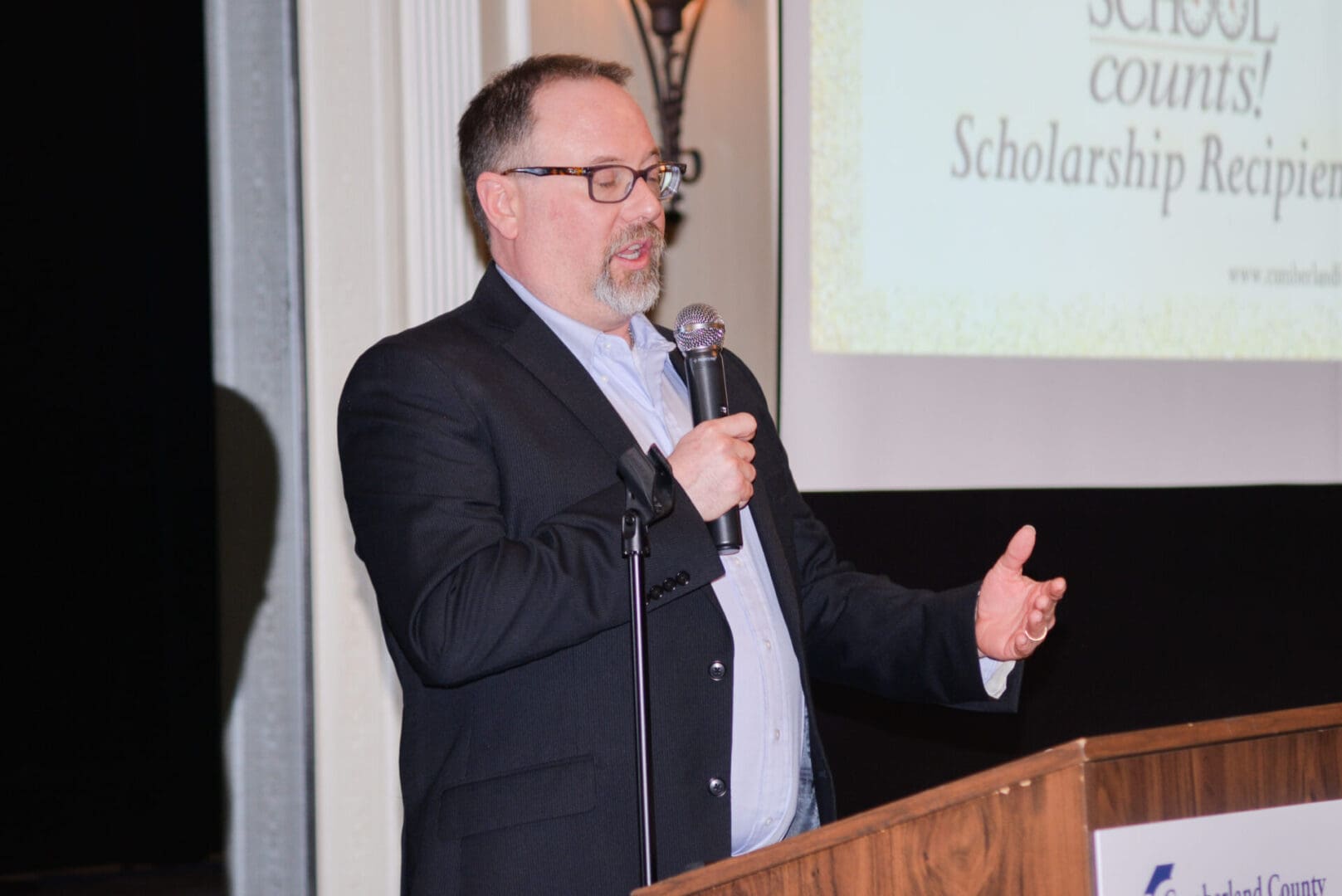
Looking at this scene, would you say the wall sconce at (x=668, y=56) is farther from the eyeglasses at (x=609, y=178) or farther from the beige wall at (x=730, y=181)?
the eyeglasses at (x=609, y=178)

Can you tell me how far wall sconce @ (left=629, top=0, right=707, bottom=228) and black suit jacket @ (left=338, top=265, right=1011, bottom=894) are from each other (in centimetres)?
137

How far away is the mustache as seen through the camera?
1.79 m

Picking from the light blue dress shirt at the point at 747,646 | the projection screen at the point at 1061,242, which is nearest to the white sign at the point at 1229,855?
the light blue dress shirt at the point at 747,646

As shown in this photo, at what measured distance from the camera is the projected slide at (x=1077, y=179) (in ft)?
10.1

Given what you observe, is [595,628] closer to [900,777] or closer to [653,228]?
[653,228]

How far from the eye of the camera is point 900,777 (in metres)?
3.15

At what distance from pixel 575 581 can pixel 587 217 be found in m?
0.56

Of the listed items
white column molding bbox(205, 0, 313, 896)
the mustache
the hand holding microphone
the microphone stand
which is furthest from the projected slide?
the microphone stand

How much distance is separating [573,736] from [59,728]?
3.52 feet

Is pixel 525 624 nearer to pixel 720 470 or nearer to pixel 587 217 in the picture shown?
pixel 720 470

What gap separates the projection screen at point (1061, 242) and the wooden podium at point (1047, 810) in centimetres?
194

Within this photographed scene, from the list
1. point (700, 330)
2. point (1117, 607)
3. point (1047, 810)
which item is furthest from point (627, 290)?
point (1117, 607)

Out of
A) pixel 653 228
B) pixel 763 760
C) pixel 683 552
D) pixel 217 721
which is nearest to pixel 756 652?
pixel 763 760

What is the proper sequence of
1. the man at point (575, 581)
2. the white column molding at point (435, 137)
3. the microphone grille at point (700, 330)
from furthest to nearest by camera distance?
the white column molding at point (435, 137)
the microphone grille at point (700, 330)
the man at point (575, 581)
